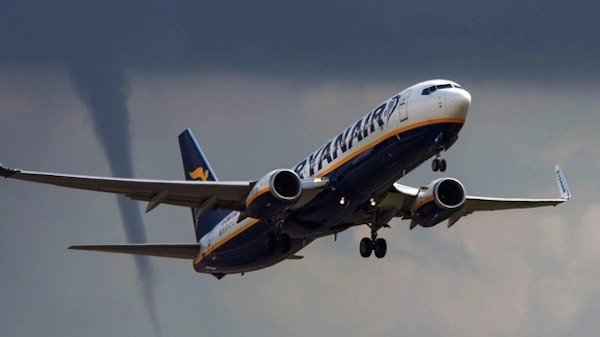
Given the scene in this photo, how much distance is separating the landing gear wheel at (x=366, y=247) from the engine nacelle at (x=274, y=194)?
8.08 metres

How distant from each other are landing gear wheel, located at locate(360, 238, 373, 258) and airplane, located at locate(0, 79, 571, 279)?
5cm

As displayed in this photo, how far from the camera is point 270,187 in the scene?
80.6 metres

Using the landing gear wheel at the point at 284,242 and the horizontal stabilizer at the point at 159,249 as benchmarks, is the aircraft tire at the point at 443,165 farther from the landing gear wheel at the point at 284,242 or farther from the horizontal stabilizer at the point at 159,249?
the horizontal stabilizer at the point at 159,249

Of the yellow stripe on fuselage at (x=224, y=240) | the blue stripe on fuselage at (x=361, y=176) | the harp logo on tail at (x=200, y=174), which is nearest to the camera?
the blue stripe on fuselage at (x=361, y=176)

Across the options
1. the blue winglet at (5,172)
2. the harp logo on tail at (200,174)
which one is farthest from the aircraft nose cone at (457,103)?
the harp logo on tail at (200,174)

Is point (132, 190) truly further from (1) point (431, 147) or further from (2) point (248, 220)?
(1) point (431, 147)

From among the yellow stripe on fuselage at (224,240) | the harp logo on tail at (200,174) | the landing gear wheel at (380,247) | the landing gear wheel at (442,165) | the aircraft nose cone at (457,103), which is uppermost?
the harp logo on tail at (200,174)

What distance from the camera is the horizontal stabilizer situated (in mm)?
89562

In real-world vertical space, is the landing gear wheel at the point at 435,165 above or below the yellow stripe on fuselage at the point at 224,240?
below

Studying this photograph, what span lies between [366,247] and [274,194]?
9327 mm

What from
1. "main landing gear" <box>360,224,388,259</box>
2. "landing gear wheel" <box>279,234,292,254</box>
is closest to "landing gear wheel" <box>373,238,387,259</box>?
"main landing gear" <box>360,224,388,259</box>

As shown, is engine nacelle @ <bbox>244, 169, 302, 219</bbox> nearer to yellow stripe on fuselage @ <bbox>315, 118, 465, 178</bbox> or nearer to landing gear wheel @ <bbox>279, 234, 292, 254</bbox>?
yellow stripe on fuselage @ <bbox>315, 118, 465, 178</bbox>

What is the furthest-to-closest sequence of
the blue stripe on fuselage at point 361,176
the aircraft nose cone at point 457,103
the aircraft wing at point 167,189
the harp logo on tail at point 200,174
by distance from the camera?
the harp logo on tail at point 200,174
the aircraft wing at point 167,189
the blue stripe on fuselage at point 361,176
the aircraft nose cone at point 457,103

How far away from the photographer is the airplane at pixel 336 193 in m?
78.1
